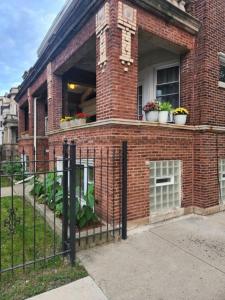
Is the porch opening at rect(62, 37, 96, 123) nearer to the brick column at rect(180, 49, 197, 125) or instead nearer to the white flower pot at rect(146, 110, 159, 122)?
the white flower pot at rect(146, 110, 159, 122)

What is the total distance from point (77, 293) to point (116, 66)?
4.07m

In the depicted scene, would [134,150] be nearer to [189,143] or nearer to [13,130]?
[189,143]

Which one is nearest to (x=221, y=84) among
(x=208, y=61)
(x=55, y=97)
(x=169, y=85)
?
(x=208, y=61)

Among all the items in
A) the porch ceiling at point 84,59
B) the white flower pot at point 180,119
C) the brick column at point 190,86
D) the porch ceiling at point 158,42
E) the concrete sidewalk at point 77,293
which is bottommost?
the concrete sidewalk at point 77,293

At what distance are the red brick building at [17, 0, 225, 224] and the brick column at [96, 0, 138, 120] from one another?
0.07ft

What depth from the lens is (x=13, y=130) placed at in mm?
22016

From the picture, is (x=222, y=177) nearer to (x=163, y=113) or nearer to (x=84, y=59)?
(x=163, y=113)

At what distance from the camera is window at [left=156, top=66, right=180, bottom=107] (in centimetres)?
696

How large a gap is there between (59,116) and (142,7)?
4.83 meters

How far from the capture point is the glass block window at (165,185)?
5422 millimetres

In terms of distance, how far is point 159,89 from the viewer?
Answer: 7566 millimetres

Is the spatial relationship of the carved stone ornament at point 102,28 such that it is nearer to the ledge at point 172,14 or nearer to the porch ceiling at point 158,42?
the ledge at point 172,14

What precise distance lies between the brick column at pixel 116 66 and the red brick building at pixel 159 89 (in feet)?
0.07

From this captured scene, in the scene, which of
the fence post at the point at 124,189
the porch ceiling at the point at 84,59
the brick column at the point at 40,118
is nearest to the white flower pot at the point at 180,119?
the fence post at the point at 124,189
